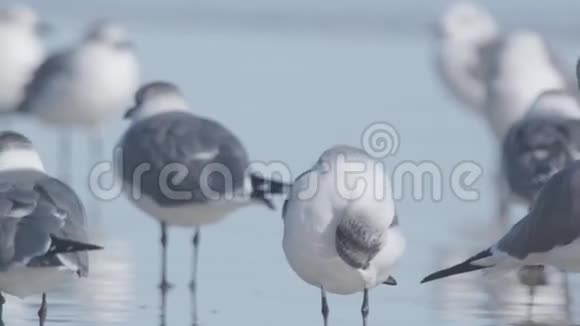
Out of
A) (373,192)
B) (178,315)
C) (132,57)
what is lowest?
(178,315)

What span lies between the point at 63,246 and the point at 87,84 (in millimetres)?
9524

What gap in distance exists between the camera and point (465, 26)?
20.4m

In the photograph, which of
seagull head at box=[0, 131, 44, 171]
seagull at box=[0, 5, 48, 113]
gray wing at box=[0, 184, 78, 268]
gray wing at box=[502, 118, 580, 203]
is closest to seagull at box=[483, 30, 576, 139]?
gray wing at box=[502, 118, 580, 203]

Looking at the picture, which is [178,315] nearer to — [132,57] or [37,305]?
[37,305]

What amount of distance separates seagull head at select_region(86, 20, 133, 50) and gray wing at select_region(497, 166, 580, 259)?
967 cm

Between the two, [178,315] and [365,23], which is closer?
[178,315]

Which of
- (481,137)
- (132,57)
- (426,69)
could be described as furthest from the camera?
(426,69)

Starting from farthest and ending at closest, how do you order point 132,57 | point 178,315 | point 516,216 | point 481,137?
1. point 132,57
2. point 481,137
3. point 516,216
4. point 178,315

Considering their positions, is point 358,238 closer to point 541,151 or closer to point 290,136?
point 541,151

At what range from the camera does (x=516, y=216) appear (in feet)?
43.4

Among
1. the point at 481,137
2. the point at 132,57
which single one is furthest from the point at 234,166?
the point at 132,57

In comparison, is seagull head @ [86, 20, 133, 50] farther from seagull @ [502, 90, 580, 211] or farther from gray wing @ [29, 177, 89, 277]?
gray wing @ [29, 177, 89, 277]

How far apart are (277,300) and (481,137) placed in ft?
23.3

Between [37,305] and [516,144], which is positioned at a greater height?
[516,144]
